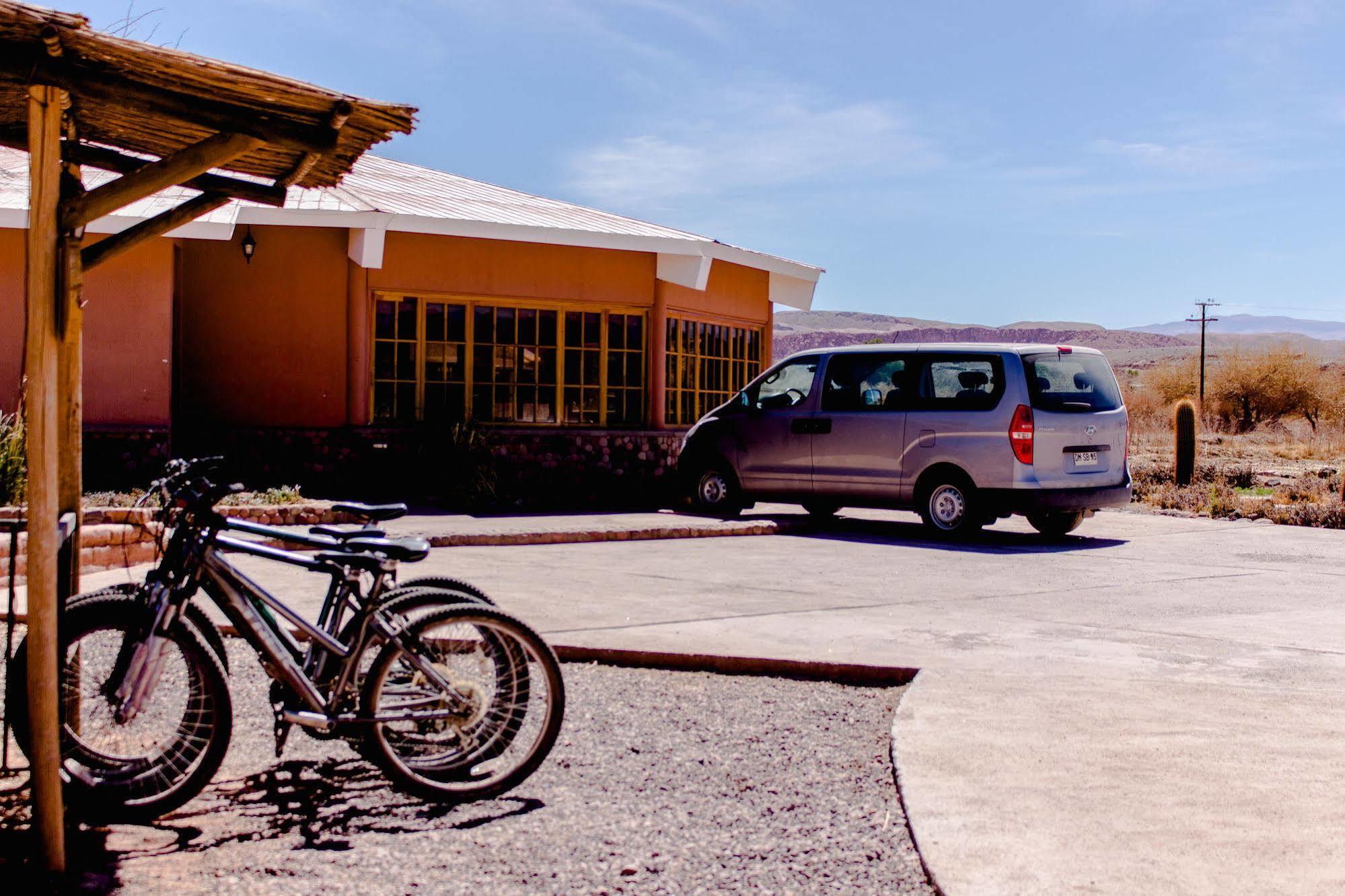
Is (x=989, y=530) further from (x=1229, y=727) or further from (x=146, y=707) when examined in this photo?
(x=146, y=707)

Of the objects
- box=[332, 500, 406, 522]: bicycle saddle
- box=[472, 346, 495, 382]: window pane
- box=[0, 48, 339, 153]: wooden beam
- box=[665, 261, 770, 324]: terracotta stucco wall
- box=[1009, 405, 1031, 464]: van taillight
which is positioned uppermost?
box=[665, 261, 770, 324]: terracotta stucco wall

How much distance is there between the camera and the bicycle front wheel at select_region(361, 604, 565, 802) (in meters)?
4.14

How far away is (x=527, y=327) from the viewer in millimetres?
15633

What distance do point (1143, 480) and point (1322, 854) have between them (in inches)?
619

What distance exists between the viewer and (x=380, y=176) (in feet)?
58.4

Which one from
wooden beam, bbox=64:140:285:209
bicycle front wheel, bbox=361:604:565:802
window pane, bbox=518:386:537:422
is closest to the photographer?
bicycle front wheel, bbox=361:604:565:802

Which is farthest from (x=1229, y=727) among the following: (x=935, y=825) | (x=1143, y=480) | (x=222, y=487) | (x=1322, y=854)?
(x=1143, y=480)

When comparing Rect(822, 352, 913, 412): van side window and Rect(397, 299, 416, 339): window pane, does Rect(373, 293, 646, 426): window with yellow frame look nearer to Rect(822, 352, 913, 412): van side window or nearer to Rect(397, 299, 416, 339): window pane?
Rect(397, 299, 416, 339): window pane

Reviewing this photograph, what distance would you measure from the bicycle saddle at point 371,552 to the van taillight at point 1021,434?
8.18 m

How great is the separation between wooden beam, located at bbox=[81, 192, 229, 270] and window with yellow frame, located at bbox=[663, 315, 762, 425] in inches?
446

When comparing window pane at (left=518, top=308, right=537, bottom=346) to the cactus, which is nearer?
window pane at (left=518, top=308, right=537, bottom=346)

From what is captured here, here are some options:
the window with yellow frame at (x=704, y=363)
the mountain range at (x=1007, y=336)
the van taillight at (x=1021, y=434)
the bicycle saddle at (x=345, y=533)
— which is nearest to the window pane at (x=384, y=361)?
the window with yellow frame at (x=704, y=363)

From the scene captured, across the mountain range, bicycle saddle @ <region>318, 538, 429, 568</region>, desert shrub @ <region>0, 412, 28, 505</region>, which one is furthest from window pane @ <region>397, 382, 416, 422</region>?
the mountain range

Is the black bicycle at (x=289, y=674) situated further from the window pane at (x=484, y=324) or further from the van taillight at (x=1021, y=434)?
the window pane at (x=484, y=324)
